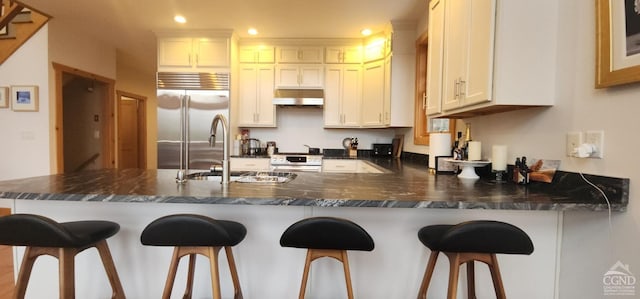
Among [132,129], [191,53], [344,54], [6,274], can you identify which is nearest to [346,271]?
[6,274]

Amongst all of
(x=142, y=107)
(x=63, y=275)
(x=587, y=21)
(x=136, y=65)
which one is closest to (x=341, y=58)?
(x=587, y=21)

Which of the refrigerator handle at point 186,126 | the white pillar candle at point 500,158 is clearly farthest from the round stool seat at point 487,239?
the refrigerator handle at point 186,126

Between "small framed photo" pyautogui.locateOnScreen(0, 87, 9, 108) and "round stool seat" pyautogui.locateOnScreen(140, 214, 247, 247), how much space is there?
416 centimetres

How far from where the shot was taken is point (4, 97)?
3.61 m

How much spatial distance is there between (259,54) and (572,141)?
3.66 m

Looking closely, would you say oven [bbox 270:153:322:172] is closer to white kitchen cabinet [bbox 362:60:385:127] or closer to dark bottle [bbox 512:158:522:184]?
white kitchen cabinet [bbox 362:60:385:127]

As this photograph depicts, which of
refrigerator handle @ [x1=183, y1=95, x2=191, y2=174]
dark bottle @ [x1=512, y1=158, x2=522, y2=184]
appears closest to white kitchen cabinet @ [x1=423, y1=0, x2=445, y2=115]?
dark bottle @ [x1=512, y1=158, x2=522, y2=184]

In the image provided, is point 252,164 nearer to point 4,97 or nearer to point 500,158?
point 500,158

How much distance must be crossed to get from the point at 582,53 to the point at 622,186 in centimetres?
59

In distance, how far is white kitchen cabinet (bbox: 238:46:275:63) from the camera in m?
4.09

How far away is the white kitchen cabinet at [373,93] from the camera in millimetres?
3771

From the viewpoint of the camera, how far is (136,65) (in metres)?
5.62

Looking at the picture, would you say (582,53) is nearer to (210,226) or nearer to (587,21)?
(587,21)

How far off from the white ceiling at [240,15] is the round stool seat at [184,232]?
2.53 metres
